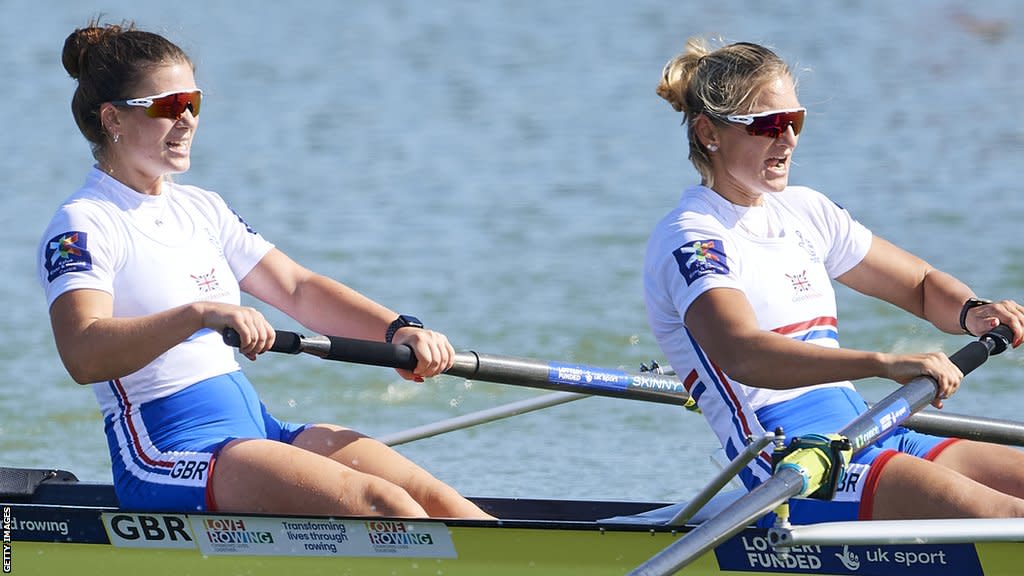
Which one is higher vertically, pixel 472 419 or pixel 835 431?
pixel 835 431

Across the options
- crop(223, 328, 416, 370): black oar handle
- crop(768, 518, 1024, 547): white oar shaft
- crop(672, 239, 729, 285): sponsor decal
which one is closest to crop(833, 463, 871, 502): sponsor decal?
crop(768, 518, 1024, 547): white oar shaft

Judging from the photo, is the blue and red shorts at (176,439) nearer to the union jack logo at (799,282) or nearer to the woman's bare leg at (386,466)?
the woman's bare leg at (386,466)

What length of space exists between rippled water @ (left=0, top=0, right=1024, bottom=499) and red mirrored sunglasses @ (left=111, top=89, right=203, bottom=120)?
44 cm

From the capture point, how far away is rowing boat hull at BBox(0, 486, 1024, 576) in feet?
13.0

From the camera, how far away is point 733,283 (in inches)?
165

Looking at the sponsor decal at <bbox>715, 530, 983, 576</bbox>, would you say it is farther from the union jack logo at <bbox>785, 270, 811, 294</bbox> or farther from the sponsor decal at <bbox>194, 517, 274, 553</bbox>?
the sponsor decal at <bbox>194, 517, 274, 553</bbox>

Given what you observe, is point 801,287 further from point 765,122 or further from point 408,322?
point 408,322

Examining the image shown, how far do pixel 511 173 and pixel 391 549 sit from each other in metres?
9.94

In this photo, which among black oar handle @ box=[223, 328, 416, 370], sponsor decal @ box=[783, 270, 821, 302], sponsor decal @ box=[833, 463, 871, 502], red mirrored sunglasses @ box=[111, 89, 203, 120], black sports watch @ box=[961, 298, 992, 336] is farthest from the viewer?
black sports watch @ box=[961, 298, 992, 336]

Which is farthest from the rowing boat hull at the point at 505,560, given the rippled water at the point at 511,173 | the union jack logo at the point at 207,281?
the rippled water at the point at 511,173

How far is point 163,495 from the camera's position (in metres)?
4.25

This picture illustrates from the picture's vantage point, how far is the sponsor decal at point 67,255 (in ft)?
13.8

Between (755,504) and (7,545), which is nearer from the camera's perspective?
(755,504)

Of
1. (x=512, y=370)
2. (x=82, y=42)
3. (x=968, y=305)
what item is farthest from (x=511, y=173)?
(x=82, y=42)
